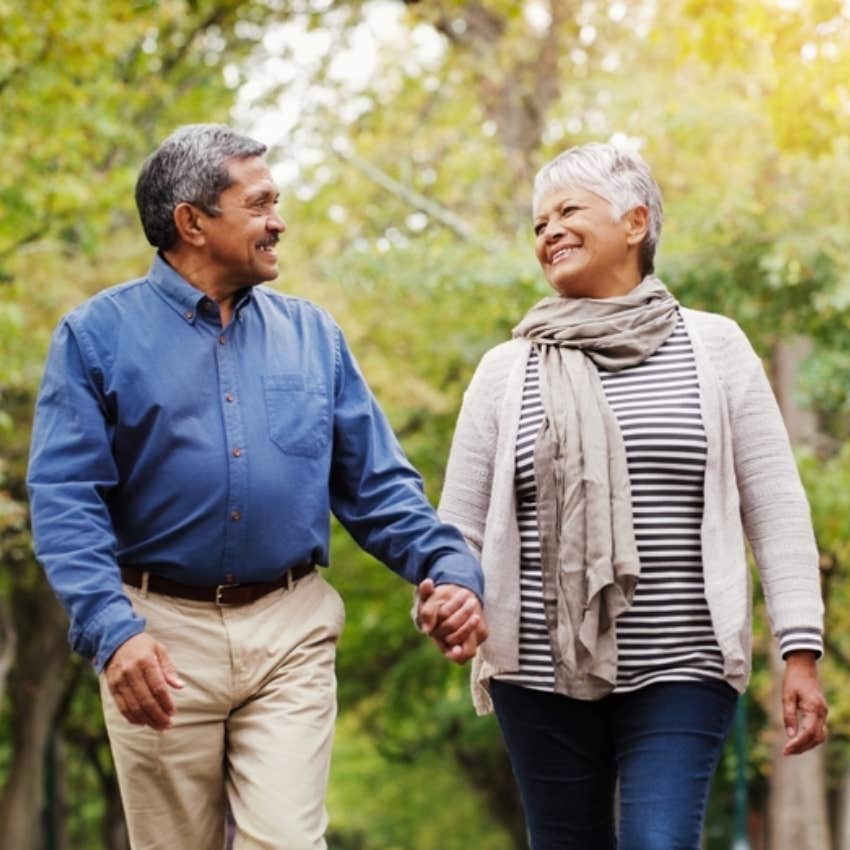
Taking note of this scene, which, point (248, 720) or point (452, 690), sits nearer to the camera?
point (248, 720)

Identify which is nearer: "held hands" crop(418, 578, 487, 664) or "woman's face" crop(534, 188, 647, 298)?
"held hands" crop(418, 578, 487, 664)

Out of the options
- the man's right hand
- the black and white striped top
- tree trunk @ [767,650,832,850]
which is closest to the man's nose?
the black and white striped top

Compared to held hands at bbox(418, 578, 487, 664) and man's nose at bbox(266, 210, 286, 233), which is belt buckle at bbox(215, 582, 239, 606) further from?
man's nose at bbox(266, 210, 286, 233)

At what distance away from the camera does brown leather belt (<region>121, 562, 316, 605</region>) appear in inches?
191

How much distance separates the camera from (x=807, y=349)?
19406mm

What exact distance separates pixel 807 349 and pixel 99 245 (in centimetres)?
696

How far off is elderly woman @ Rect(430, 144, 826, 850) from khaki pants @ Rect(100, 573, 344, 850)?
0.54 metres

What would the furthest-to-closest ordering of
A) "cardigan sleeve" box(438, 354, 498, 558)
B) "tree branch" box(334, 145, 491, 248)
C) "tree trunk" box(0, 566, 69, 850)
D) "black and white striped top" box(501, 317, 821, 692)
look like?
"tree trunk" box(0, 566, 69, 850), "tree branch" box(334, 145, 491, 248), "cardigan sleeve" box(438, 354, 498, 558), "black and white striped top" box(501, 317, 821, 692)

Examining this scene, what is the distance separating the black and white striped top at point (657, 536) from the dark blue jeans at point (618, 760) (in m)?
0.06

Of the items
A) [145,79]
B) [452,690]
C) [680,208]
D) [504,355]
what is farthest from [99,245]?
[504,355]

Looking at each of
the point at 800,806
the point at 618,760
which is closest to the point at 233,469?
the point at 618,760

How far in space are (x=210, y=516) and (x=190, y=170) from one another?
89 cm

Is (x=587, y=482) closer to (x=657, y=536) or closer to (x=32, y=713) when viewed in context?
(x=657, y=536)

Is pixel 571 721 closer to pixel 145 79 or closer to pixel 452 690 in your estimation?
pixel 145 79
